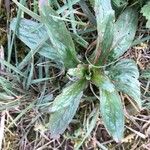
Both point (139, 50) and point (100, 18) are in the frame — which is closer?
point (100, 18)

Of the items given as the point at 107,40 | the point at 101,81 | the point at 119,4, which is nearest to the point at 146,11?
the point at 119,4

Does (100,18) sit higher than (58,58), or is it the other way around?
(100,18)

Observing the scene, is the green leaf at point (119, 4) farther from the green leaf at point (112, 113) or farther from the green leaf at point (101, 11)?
the green leaf at point (112, 113)

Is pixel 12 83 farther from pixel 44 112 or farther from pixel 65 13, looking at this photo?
pixel 65 13

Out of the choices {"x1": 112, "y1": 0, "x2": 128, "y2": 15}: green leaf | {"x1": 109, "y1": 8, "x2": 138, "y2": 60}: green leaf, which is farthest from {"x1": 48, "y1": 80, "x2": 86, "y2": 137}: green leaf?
{"x1": 112, "y1": 0, "x2": 128, "y2": 15}: green leaf

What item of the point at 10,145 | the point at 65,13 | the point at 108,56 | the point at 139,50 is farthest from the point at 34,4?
the point at 10,145

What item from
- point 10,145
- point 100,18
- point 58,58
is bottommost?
point 10,145
